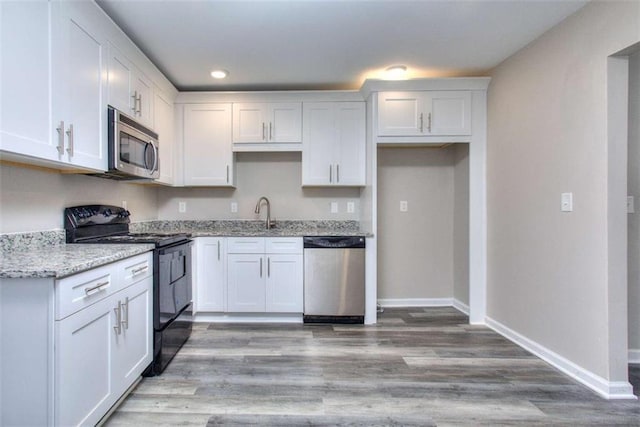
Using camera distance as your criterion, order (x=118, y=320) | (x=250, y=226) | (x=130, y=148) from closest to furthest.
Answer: (x=118, y=320)
(x=130, y=148)
(x=250, y=226)

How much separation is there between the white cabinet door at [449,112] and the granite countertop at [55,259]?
2.69 metres

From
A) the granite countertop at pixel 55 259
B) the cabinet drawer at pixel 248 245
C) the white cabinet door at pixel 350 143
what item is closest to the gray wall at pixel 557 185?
the white cabinet door at pixel 350 143

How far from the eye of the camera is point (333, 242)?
2984 mm

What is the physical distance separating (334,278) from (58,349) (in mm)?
2131

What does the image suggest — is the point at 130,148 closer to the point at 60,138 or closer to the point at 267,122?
the point at 60,138

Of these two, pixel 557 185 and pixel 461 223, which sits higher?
pixel 557 185

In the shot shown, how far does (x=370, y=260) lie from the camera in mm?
3014

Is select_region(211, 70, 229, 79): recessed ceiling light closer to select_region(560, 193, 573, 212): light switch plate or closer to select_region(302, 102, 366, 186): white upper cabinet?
select_region(302, 102, 366, 186): white upper cabinet

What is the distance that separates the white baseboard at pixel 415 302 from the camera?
3.56 m

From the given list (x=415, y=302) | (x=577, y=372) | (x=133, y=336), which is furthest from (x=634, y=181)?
(x=133, y=336)

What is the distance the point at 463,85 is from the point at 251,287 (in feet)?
9.37

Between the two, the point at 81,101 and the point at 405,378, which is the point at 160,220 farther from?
the point at 405,378

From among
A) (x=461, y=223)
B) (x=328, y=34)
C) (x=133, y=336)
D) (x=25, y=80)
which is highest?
(x=328, y=34)

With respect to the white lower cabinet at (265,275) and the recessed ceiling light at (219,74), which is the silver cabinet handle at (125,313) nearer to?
the white lower cabinet at (265,275)
